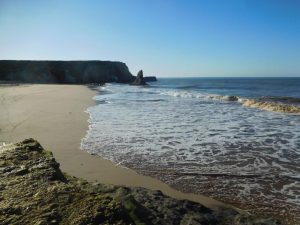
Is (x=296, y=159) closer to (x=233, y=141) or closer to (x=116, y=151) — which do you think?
(x=233, y=141)

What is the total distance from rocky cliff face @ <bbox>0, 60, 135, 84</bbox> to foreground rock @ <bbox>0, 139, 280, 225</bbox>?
8218 cm

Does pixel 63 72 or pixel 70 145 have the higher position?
pixel 63 72

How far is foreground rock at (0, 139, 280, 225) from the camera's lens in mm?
2332

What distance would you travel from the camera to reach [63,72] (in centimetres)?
9025

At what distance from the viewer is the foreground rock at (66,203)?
233 cm

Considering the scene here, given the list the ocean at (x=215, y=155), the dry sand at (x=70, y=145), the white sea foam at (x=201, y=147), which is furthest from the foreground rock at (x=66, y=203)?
the white sea foam at (x=201, y=147)

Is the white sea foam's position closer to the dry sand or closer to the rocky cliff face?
the dry sand

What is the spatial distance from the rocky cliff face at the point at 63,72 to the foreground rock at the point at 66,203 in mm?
82183

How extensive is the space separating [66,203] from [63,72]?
92198mm

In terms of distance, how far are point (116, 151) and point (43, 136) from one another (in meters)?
3.23

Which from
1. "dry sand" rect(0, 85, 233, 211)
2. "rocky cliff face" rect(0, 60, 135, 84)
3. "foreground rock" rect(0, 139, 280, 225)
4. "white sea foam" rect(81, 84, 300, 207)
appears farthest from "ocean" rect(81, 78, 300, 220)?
"rocky cliff face" rect(0, 60, 135, 84)

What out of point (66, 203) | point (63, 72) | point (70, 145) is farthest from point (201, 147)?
point (63, 72)

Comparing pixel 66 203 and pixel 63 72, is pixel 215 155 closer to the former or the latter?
pixel 66 203

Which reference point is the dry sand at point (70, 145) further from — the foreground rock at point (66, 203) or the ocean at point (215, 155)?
the foreground rock at point (66, 203)
